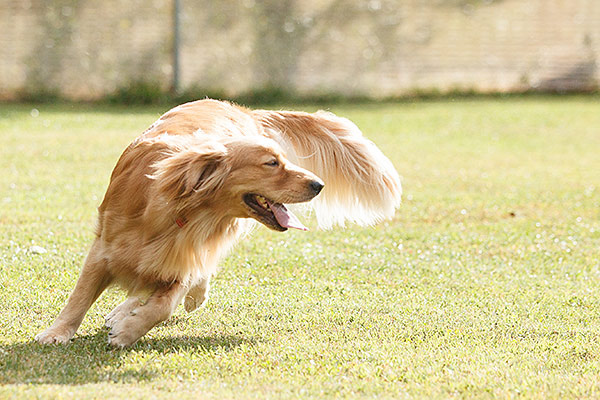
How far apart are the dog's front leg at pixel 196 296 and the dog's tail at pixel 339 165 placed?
1.11 metres

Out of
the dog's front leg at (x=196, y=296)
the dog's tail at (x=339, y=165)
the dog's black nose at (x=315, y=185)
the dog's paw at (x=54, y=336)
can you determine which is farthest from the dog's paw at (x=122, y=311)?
the dog's tail at (x=339, y=165)

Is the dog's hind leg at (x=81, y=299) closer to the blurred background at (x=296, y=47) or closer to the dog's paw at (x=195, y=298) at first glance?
the dog's paw at (x=195, y=298)

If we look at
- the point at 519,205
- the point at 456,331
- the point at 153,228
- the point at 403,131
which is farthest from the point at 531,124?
the point at 153,228

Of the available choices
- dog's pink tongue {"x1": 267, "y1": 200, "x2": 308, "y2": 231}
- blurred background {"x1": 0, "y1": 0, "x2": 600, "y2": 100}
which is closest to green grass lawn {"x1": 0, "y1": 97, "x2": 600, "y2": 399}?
dog's pink tongue {"x1": 267, "y1": 200, "x2": 308, "y2": 231}

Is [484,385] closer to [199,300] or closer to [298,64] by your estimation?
[199,300]

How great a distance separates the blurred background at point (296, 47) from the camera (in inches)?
701

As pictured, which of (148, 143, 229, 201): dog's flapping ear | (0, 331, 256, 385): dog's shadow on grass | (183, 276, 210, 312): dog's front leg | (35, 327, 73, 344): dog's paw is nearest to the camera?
(0, 331, 256, 385): dog's shadow on grass

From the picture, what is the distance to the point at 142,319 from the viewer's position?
4992 mm

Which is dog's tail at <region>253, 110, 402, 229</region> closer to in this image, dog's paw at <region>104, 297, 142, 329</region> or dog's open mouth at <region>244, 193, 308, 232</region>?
dog's open mouth at <region>244, 193, 308, 232</region>

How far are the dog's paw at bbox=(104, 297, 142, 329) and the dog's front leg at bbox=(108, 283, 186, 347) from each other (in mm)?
152

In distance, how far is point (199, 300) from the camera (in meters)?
5.89

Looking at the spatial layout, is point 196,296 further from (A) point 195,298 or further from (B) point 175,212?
(B) point 175,212

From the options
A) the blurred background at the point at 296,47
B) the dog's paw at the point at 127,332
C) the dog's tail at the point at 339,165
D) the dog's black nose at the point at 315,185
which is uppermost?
the dog's black nose at the point at 315,185

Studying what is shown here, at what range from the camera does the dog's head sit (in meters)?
4.93
